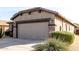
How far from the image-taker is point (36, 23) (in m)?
23.0

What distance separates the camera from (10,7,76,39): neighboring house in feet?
69.3

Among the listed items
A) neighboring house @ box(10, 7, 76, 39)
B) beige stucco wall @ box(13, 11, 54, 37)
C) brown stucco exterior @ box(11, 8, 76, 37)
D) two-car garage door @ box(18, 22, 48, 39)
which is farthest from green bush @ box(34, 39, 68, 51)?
two-car garage door @ box(18, 22, 48, 39)

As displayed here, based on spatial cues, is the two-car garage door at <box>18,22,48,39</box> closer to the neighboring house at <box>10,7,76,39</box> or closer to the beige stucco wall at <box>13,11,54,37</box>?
the neighboring house at <box>10,7,76,39</box>

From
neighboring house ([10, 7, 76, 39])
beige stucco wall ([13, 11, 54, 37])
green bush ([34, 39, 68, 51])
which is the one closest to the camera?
green bush ([34, 39, 68, 51])

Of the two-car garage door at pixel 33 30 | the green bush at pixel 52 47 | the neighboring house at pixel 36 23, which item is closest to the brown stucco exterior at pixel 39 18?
the neighboring house at pixel 36 23

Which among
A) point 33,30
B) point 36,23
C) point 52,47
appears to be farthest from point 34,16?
point 52,47

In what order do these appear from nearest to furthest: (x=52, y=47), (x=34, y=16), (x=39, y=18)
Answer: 1. (x=52, y=47)
2. (x=39, y=18)
3. (x=34, y=16)

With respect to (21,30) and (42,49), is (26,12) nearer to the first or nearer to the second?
(21,30)

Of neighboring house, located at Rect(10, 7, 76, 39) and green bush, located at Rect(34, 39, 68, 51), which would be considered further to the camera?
neighboring house, located at Rect(10, 7, 76, 39)

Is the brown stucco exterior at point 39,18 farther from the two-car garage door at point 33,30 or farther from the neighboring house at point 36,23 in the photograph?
the two-car garage door at point 33,30

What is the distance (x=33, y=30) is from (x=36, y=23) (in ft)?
3.27

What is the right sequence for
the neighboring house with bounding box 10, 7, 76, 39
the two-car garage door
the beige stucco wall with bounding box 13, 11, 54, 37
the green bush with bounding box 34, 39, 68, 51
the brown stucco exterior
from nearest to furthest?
the green bush with bounding box 34, 39, 68, 51 → the brown stucco exterior → the neighboring house with bounding box 10, 7, 76, 39 → the beige stucco wall with bounding box 13, 11, 54, 37 → the two-car garage door

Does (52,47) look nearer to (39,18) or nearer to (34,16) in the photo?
(39,18)
